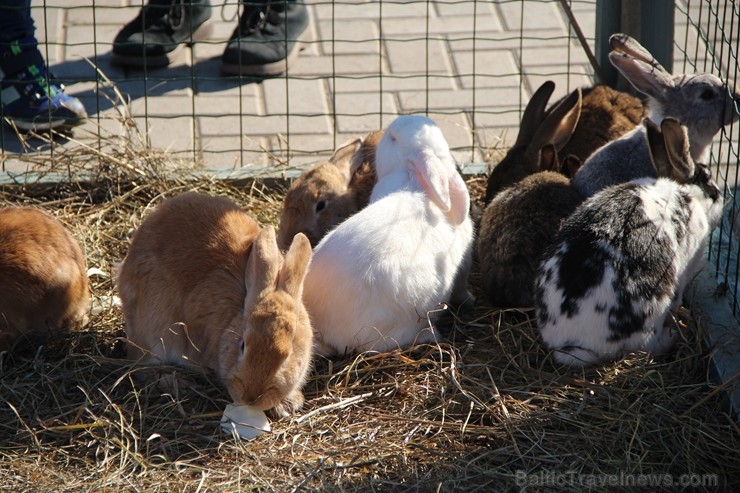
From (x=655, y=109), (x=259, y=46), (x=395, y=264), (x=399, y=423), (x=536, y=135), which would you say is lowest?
(x=399, y=423)

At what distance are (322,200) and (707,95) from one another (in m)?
1.81

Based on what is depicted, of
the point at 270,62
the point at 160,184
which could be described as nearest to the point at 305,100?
the point at 270,62

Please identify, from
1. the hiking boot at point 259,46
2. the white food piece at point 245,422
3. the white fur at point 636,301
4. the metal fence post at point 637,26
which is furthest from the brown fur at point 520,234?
the hiking boot at point 259,46

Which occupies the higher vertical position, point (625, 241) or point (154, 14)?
point (154, 14)

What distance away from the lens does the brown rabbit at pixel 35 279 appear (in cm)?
360

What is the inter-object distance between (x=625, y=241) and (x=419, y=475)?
1.09m

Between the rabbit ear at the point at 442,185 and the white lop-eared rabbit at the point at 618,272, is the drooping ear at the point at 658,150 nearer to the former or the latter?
the white lop-eared rabbit at the point at 618,272

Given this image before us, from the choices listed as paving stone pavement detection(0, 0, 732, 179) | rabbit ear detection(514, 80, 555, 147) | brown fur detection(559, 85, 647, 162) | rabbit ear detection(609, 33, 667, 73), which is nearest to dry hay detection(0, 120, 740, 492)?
rabbit ear detection(514, 80, 555, 147)

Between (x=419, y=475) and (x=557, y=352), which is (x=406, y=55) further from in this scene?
(x=419, y=475)

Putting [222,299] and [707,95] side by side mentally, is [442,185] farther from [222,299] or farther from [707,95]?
[707,95]

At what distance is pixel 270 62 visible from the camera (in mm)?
6160

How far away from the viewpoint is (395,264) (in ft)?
11.6

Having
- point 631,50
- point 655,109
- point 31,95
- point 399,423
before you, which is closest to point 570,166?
point 655,109

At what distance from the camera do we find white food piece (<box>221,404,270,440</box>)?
3.23 metres
